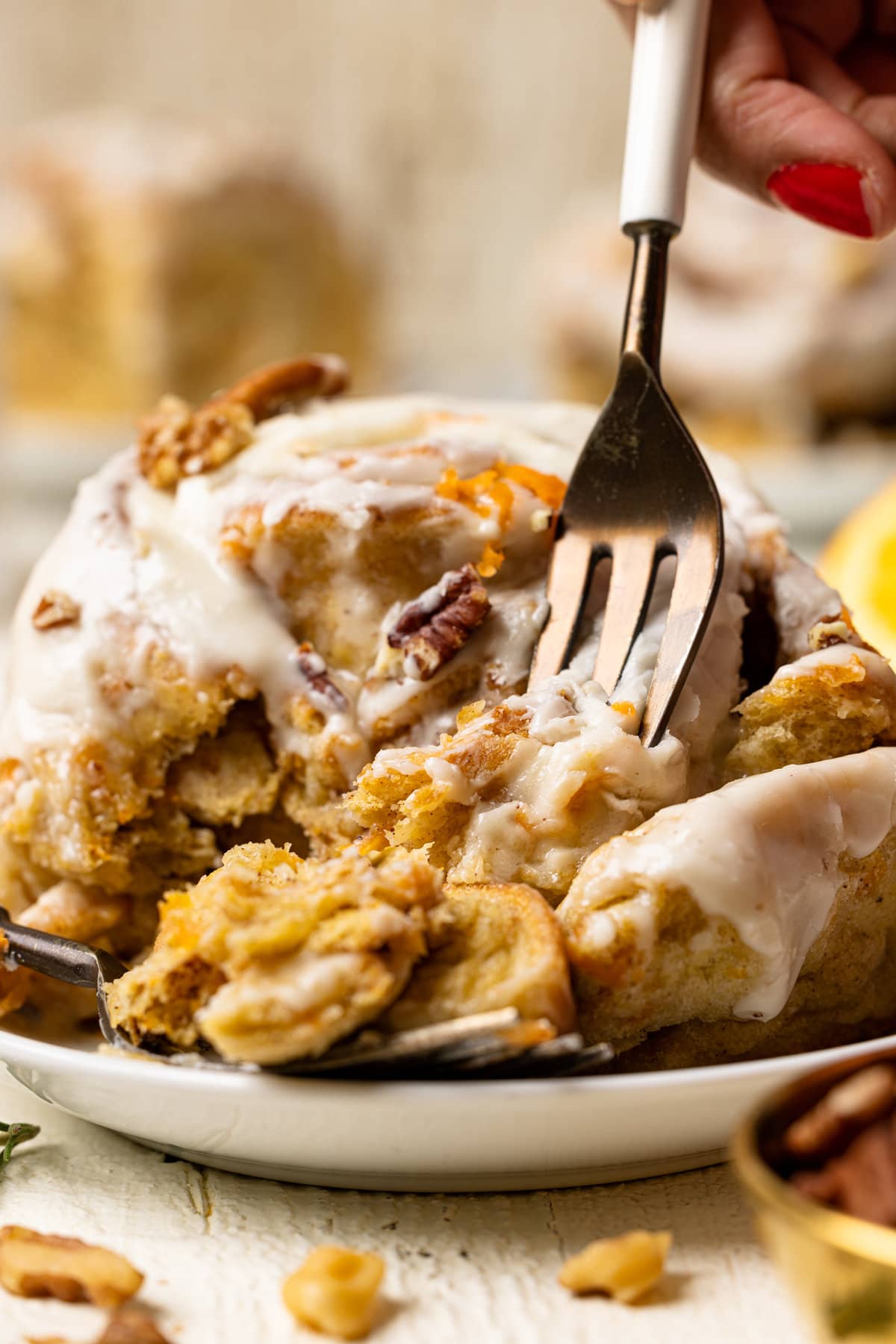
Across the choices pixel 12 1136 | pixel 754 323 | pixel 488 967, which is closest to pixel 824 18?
pixel 488 967

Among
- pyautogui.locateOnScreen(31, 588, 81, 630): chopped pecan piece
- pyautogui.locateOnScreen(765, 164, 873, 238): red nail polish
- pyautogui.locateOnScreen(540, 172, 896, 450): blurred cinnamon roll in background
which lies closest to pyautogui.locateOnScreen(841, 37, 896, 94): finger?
pyautogui.locateOnScreen(765, 164, 873, 238): red nail polish

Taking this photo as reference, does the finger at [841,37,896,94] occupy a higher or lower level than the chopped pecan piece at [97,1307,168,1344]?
higher

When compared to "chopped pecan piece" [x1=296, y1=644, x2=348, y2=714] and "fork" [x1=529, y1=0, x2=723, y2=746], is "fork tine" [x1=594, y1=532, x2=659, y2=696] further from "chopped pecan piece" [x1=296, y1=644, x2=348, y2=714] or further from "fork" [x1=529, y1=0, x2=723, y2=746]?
"chopped pecan piece" [x1=296, y1=644, x2=348, y2=714]

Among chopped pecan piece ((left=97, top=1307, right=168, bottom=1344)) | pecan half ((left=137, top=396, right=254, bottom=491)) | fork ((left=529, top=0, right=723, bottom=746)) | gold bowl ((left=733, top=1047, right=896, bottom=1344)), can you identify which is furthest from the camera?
pecan half ((left=137, top=396, right=254, bottom=491))

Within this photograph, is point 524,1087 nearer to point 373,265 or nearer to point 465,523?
point 465,523

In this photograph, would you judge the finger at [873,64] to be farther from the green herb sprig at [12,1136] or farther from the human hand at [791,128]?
the green herb sprig at [12,1136]

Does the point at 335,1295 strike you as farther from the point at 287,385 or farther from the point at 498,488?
the point at 287,385

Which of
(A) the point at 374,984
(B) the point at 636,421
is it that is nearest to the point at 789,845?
(A) the point at 374,984
